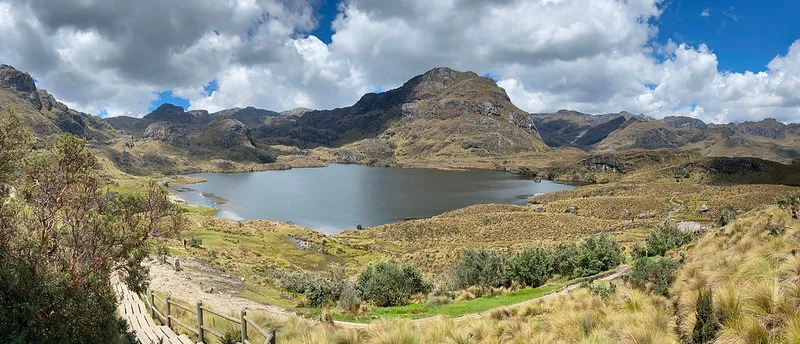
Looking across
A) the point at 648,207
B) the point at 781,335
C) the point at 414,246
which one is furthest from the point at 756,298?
the point at 648,207

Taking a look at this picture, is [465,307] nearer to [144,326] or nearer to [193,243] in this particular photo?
[144,326]

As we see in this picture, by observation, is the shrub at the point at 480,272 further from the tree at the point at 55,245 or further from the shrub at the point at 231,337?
the tree at the point at 55,245

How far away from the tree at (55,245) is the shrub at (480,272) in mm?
19126

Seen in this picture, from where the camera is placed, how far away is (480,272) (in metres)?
25.8

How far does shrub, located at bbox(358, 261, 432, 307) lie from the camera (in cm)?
2317

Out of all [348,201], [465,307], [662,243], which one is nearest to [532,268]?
[662,243]

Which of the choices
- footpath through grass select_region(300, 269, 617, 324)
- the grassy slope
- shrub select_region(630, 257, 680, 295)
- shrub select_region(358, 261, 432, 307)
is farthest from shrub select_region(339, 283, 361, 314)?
shrub select_region(630, 257, 680, 295)

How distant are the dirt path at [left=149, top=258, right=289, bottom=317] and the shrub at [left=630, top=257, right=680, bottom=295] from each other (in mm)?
14043

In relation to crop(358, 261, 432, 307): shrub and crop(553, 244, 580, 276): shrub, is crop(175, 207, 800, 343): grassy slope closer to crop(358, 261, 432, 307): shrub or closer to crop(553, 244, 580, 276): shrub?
crop(358, 261, 432, 307): shrub

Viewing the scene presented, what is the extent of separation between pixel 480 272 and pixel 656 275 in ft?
43.8

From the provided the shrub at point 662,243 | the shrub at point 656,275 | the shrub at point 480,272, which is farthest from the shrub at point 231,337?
the shrub at point 662,243

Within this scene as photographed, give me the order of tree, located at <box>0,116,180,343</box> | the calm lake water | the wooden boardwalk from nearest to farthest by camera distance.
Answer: tree, located at <box>0,116,180,343</box> < the wooden boardwalk < the calm lake water

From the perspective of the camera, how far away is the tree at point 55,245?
8.25m

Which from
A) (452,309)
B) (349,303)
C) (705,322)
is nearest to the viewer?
(705,322)
